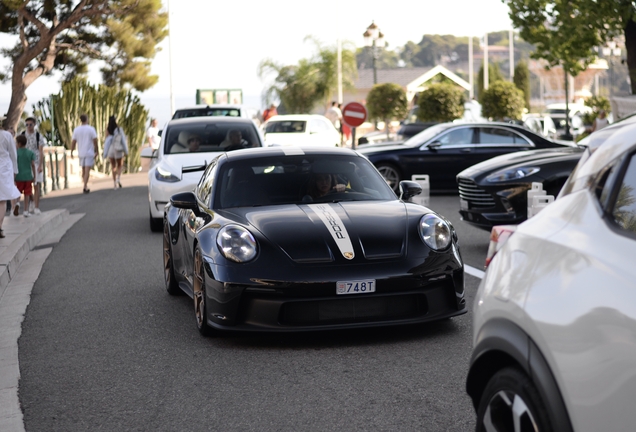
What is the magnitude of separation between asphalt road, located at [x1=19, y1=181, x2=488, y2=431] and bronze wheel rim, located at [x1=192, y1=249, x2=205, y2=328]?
0.16 metres

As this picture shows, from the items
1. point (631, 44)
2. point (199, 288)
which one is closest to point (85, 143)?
point (631, 44)

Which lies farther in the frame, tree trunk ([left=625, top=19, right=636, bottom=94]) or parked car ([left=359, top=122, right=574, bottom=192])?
tree trunk ([left=625, top=19, right=636, bottom=94])

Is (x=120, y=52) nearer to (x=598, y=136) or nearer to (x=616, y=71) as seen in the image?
(x=598, y=136)

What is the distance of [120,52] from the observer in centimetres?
4103

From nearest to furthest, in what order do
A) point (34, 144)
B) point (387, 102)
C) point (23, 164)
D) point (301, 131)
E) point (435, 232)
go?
point (435, 232) < point (23, 164) < point (34, 144) < point (301, 131) < point (387, 102)

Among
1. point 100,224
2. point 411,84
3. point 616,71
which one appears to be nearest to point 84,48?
point 100,224

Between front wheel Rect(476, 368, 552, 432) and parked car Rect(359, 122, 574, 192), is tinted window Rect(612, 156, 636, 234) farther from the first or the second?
parked car Rect(359, 122, 574, 192)

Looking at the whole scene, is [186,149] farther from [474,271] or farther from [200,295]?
[200,295]

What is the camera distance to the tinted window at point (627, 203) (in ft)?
9.84

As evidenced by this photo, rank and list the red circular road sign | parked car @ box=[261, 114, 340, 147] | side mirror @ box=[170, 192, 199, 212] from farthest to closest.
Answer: parked car @ box=[261, 114, 340, 147]
the red circular road sign
side mirror @ box=[170, 192, 199, 212]

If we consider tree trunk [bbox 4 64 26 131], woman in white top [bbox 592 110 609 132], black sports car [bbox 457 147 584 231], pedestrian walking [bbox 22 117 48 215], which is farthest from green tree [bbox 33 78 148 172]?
black sports car [bbox 457 147 584 231]

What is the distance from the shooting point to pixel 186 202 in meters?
7.80

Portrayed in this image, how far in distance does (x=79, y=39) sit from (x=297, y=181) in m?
33.4

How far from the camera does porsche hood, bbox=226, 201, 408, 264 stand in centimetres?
662
